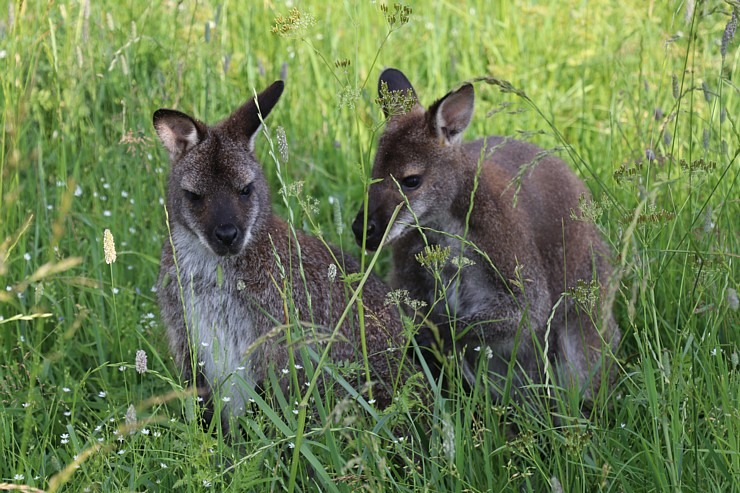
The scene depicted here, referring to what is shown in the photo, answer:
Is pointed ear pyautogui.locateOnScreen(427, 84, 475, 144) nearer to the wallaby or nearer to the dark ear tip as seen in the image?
the wallaby

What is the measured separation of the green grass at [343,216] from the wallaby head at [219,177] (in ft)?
1.55

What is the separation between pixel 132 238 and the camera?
5.70 m

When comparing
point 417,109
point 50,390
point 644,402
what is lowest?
point 50,390

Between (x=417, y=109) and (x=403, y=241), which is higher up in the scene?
(x=417, y=109)

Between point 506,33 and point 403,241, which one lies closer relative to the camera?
point 403,241

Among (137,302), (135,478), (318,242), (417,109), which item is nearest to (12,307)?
(137,302)

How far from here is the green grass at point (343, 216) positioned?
3.36 metres

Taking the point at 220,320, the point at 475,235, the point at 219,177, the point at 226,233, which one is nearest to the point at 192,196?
the point at 219,177

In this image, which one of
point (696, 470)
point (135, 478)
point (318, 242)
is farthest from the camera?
point (318, 242)

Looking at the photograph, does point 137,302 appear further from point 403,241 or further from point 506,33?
point 506,33

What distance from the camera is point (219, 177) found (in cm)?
467

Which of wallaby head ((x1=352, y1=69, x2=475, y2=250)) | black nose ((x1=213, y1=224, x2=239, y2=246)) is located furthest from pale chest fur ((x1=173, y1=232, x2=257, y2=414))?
wallaby head ((x1=352, y1=69, x2=475, y2=250))

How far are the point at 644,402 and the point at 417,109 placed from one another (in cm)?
232

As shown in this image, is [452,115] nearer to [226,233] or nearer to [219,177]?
[219,177]
